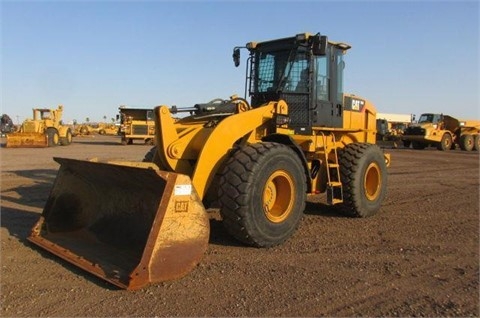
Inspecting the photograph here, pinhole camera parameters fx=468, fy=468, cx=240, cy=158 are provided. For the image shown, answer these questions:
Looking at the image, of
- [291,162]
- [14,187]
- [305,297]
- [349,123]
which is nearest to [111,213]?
[291,162]

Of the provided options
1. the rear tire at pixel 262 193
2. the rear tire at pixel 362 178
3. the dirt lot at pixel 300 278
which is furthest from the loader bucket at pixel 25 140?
the rear tire at pixel 262 193

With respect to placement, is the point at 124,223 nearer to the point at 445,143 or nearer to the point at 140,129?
the point at 140,129

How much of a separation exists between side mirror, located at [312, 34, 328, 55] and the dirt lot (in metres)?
2.57

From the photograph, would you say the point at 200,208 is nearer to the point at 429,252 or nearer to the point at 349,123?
the point at 429,252

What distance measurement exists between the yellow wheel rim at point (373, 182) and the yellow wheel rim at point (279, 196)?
2.64 m

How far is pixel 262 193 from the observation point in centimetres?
553

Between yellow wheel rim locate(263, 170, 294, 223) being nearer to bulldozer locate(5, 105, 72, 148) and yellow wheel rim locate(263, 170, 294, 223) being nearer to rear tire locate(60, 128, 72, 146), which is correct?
bulldozer locate(5, 105, 72, 148)

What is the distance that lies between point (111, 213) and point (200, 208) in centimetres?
163

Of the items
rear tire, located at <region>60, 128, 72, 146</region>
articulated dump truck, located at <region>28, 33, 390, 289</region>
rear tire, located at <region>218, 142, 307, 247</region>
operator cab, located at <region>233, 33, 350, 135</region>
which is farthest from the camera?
rear tire, located at <region>60, 128, 72, 146</region>

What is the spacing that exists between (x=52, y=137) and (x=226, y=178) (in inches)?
1069

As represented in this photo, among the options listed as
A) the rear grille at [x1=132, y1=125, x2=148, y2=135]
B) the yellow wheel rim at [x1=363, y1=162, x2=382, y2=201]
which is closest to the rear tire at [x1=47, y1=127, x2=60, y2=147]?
the rear grille at [x1=132, y1=125, x2=148, y2=135]

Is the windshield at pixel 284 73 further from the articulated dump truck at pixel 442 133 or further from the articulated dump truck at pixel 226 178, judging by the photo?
the articulated dump truck at pixel 442 133

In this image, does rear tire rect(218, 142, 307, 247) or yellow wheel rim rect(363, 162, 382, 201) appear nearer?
rear tire rect(218, 142, 307, 247)

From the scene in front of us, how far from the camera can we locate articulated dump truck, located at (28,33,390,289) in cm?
465
